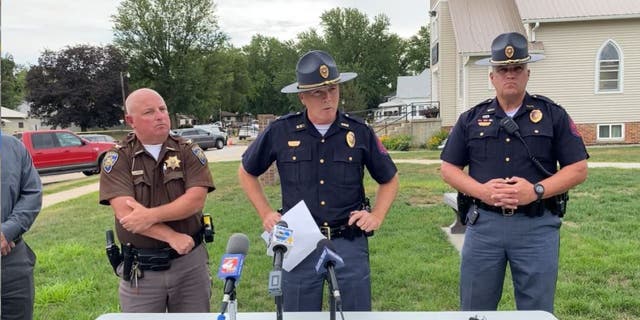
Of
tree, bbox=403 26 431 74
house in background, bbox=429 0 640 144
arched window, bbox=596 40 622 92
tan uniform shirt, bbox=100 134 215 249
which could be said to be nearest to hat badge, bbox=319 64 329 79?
tan uniform shirt, bbox=100 134 215 249

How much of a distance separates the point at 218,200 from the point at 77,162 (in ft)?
29.2

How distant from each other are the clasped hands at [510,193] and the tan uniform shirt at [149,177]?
154 centimetres

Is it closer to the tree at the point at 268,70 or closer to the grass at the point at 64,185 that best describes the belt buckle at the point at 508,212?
the grass at the point at 64,185

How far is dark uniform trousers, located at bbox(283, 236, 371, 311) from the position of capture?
2.80m

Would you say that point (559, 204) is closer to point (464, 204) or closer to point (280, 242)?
point (464, 204)

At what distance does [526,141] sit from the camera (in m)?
3.04

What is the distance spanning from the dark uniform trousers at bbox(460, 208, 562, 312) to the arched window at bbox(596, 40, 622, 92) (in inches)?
729

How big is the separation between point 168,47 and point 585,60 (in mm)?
46370

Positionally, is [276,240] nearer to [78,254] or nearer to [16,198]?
[16,198]

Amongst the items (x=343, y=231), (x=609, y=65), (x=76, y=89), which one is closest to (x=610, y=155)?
(x=609, y=65)

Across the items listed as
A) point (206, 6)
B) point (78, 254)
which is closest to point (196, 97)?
point (206, 6)

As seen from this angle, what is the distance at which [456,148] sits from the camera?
3260 mm

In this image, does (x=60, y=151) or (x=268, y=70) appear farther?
(x=268, y=70)

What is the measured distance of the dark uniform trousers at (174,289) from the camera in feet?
9.57
